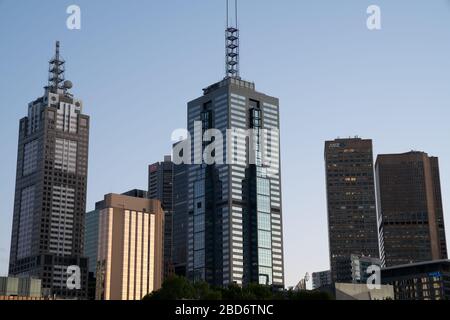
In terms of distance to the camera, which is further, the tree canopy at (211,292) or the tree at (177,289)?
the tree at (177,289)

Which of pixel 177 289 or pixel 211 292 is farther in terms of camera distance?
pixel 177 289

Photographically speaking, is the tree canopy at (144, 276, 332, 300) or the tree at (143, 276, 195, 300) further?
the tree at (143, 276, 195, 300)

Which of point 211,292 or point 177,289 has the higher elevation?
point 177,289
